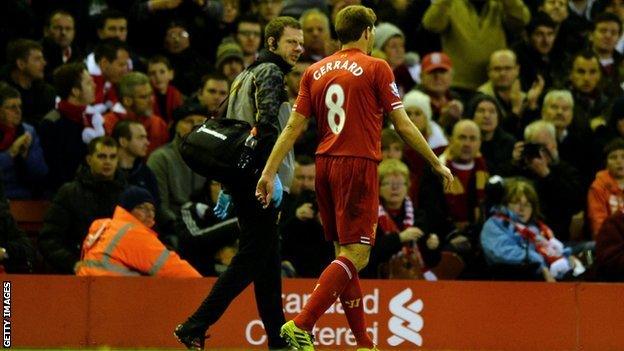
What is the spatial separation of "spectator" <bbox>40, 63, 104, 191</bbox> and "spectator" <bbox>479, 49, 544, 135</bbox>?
461cm

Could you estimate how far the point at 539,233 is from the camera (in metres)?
13.9

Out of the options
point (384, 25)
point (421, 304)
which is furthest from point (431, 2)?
point (421, 304)

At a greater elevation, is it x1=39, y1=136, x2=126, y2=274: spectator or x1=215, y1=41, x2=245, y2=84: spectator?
x1=215, y1=41, x2=245, y2=84: spectator

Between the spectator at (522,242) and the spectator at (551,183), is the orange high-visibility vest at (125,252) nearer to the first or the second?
the spectator at (522,242)

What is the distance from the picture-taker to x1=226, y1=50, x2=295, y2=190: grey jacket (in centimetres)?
999

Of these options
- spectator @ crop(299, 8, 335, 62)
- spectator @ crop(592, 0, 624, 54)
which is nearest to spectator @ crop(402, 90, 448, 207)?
spectator @ crop(299, 8, 335, 62)

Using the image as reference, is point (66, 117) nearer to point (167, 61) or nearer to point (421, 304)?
point (167, 61)

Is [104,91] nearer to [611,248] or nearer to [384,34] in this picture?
[384,34]

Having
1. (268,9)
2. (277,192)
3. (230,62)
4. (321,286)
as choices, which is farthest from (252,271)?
(268,9)

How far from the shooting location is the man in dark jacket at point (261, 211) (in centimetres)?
1005

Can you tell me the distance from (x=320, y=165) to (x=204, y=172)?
832 millimetres

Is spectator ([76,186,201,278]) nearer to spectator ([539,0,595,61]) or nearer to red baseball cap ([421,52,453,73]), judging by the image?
red baseball cap ([421,52,453,73])

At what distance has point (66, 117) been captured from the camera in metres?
14.1

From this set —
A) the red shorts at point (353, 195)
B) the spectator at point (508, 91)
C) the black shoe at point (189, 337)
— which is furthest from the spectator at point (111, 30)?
the red shorts at point (353, 195)
